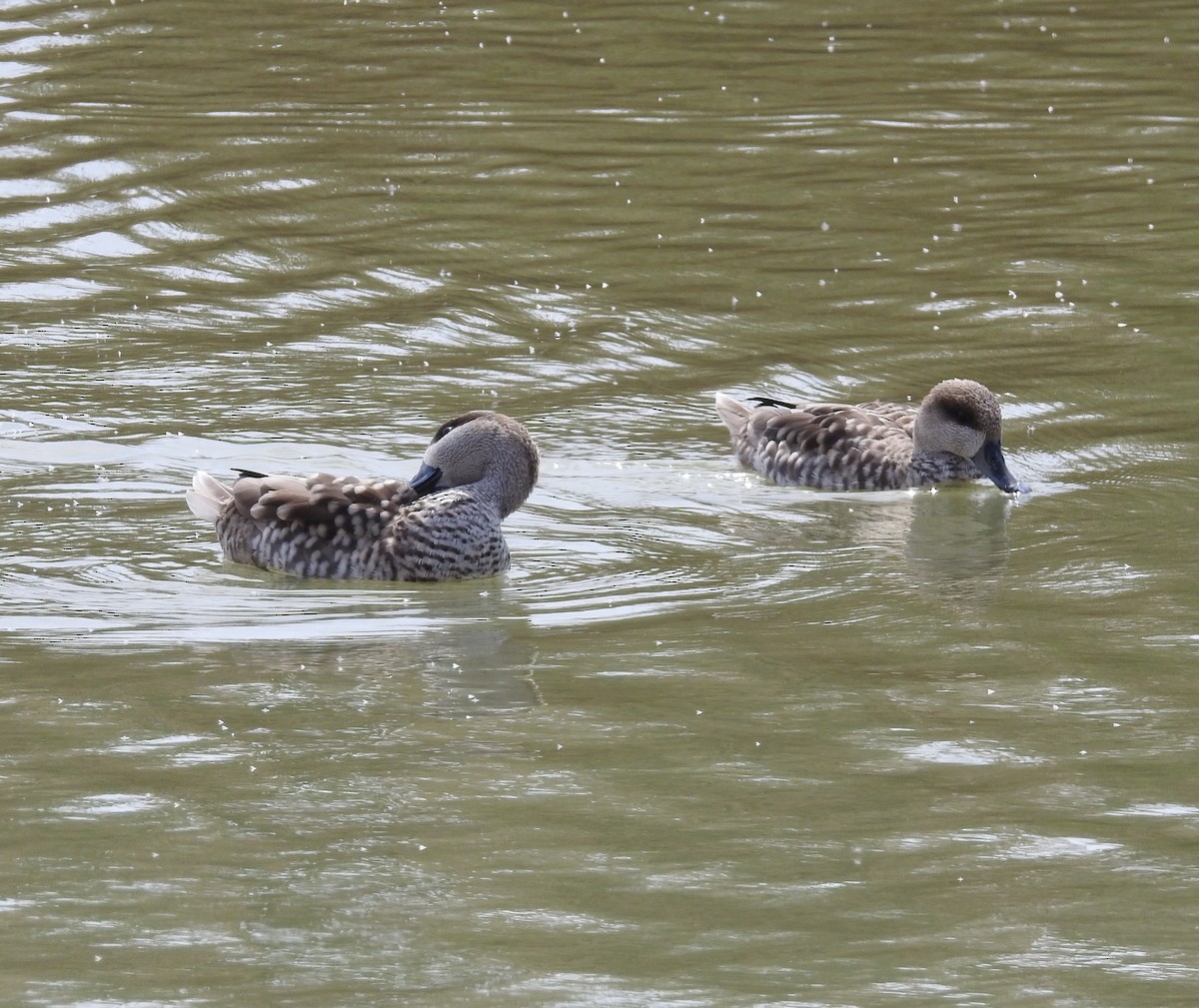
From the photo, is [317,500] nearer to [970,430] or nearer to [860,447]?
[860,447]

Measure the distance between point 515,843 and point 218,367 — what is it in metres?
7.14

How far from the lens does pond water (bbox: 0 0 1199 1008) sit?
5680mm

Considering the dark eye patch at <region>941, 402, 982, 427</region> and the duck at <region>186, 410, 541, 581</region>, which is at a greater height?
the dark eye patch at <region>941, 402, 982, 427</region>

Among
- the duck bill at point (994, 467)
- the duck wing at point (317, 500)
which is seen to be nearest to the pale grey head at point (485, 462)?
the duck wing at point (317, 500)

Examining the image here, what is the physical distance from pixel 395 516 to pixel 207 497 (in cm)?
96

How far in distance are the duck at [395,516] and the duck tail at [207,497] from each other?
0.04 metres

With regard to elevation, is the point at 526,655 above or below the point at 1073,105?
below

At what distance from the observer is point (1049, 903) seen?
5.75m

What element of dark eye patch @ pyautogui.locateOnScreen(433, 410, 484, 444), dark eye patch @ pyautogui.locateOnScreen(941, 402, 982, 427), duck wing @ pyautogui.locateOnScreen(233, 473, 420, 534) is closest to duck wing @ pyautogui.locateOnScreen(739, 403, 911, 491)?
dark eye patch @ pyautogui.locateOnScreen(941, 402, 982, 427)

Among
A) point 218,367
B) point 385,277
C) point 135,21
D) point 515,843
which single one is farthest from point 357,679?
point 135,21

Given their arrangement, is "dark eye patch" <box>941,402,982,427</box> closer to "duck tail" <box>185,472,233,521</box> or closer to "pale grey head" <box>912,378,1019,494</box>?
"pale grey head" <box>912,378,1019,494</box>

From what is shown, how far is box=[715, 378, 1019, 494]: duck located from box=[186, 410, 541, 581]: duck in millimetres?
1993

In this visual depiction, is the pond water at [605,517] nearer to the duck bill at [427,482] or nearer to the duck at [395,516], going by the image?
the duck at [395,516]

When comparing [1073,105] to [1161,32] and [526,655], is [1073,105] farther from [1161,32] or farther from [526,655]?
[526,655]
